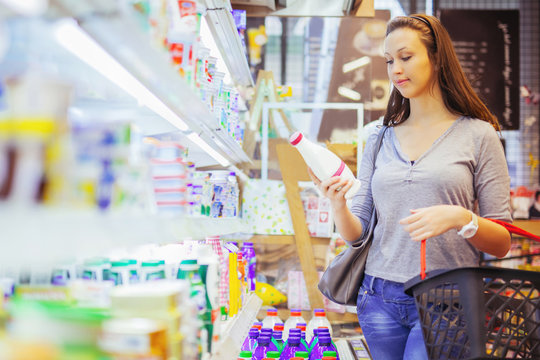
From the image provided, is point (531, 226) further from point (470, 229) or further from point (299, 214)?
point (470, 229)

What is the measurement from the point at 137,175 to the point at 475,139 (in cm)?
126

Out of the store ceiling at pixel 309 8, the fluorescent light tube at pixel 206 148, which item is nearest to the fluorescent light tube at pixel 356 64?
the store ceiling at pixel 309 8

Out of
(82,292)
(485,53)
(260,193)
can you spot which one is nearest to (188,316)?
(82,292)

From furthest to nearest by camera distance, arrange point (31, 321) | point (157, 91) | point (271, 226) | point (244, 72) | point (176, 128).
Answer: point (271, 226) → point (244, 72) → point (176, 128) → point (157, 91) → point (31, 321)

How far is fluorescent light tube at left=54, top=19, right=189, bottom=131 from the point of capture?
937 millimetres

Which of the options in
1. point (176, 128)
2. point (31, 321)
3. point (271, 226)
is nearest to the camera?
point (31, 321)

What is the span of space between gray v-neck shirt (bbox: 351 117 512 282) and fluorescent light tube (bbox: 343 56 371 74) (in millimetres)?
2209

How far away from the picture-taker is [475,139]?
187 cm

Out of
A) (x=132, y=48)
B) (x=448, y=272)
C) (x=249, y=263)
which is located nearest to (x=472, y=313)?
(x=448, y=272)

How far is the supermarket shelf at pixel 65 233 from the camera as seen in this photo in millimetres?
618

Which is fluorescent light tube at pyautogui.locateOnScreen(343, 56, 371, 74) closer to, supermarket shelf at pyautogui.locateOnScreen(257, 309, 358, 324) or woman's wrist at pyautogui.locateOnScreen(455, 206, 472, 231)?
supermarket shelf at pyautogui.locateOnScreen(257, 309, 358, 324)

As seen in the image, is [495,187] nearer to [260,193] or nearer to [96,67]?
[96,67]

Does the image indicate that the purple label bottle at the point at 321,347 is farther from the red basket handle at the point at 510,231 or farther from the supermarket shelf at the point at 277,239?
the supermarket shelf at the point at 277,239

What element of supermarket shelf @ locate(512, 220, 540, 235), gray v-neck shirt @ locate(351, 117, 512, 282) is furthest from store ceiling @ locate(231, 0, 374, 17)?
gray v-neck shirt @ locate(351, 117, 512, 282)
